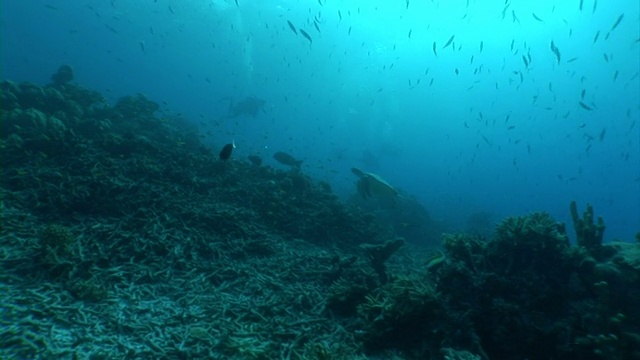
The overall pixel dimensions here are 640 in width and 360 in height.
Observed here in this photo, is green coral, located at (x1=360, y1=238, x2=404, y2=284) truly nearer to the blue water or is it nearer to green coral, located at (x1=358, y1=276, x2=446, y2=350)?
green coral, located at (x1=358, y1=276, x2=446, y2=350)

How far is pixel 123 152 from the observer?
13273 millimetres

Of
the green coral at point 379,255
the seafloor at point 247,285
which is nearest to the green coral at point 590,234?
the seafloor at point 247,285

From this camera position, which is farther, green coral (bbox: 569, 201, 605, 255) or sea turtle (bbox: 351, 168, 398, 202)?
sea turtle (bbox: 351, 168, 398, 202)

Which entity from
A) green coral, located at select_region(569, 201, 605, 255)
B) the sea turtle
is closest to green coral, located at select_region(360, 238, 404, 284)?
the sea turtle

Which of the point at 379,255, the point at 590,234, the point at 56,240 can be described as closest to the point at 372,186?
the point at 379,255

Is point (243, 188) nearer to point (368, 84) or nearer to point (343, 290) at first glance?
point (343, 290)

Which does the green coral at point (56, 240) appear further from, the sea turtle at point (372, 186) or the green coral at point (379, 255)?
the sea turtle at point (372, 186)

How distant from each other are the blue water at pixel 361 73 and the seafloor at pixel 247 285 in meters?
33.7

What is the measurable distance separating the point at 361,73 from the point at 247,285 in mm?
93057

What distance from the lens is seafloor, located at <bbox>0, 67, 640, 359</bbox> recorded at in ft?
16.8

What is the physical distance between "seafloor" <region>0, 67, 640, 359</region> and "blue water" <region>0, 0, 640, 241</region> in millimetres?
33660

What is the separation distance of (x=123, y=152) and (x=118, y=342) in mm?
10247

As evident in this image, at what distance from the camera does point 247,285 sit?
301 inches

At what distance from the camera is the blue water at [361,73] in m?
64.6
